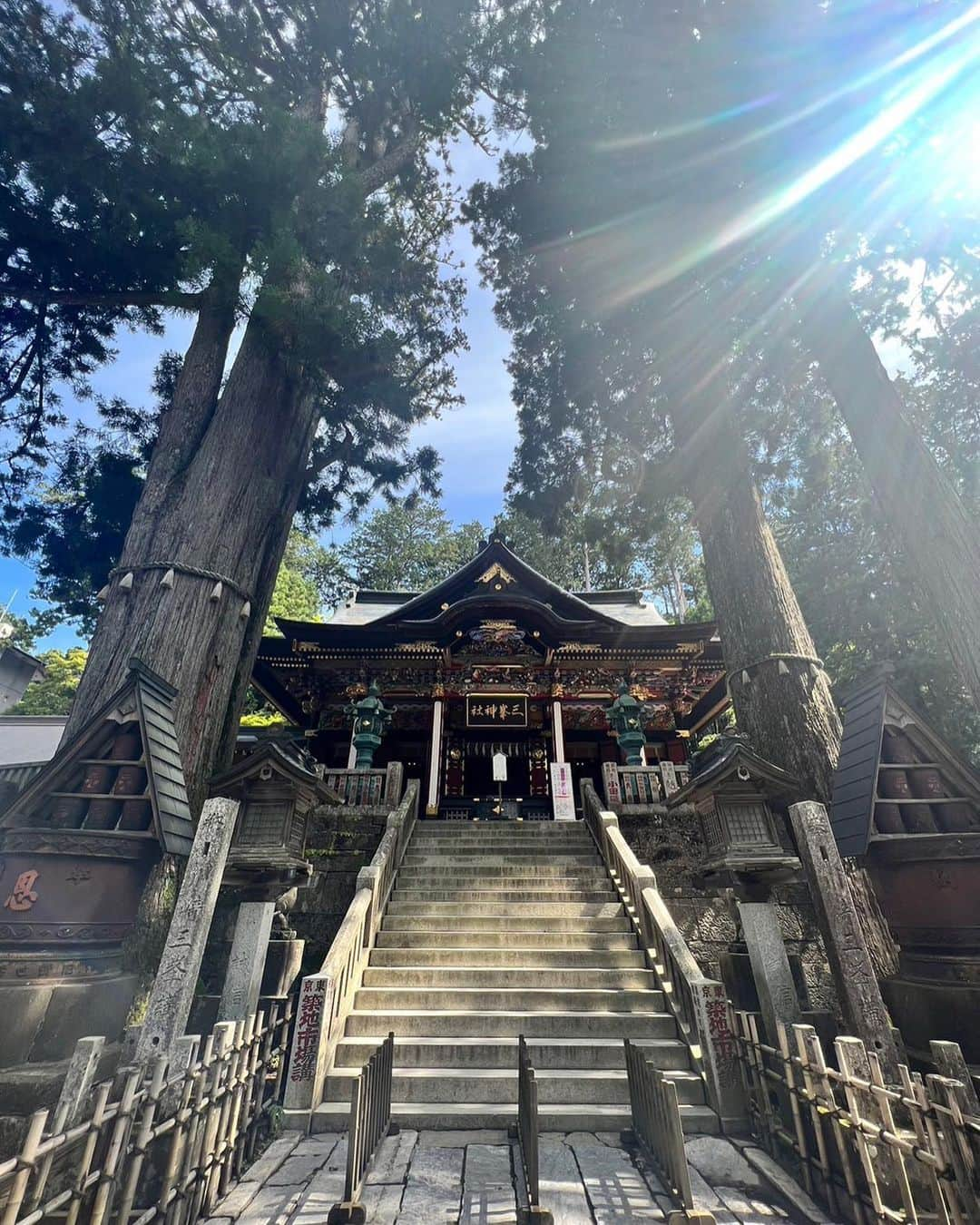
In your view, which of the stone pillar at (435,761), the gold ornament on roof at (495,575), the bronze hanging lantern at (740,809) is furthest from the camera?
the gold ornament on roof at (495,575)

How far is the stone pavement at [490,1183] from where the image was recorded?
105 inches

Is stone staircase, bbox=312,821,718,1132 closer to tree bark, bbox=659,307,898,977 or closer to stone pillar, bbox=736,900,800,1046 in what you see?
stone pillar, bbox=736,900,800,1046

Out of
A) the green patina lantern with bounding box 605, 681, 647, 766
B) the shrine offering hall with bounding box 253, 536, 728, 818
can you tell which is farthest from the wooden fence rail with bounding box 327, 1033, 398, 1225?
the shrine offering hall with bounding box 253, 536, 728, 818

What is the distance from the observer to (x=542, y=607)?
12.4m

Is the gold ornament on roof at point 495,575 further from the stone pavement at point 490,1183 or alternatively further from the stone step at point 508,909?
the stone pavement at point 490,1183

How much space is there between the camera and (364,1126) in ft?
9.23

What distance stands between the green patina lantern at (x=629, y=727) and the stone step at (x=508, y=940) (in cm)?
373

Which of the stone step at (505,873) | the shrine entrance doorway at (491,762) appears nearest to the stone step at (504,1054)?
the stone step at (505,873)

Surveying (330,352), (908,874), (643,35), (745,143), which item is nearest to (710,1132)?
(908,874)

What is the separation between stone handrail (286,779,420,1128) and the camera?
3838 millimetres

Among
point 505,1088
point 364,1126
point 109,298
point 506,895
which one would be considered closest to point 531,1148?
point 364,1126

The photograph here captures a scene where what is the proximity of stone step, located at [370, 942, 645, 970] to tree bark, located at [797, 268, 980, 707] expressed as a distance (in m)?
4.24

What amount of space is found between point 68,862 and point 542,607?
10.0 m

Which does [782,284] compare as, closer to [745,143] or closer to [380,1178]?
→ [745,143]
